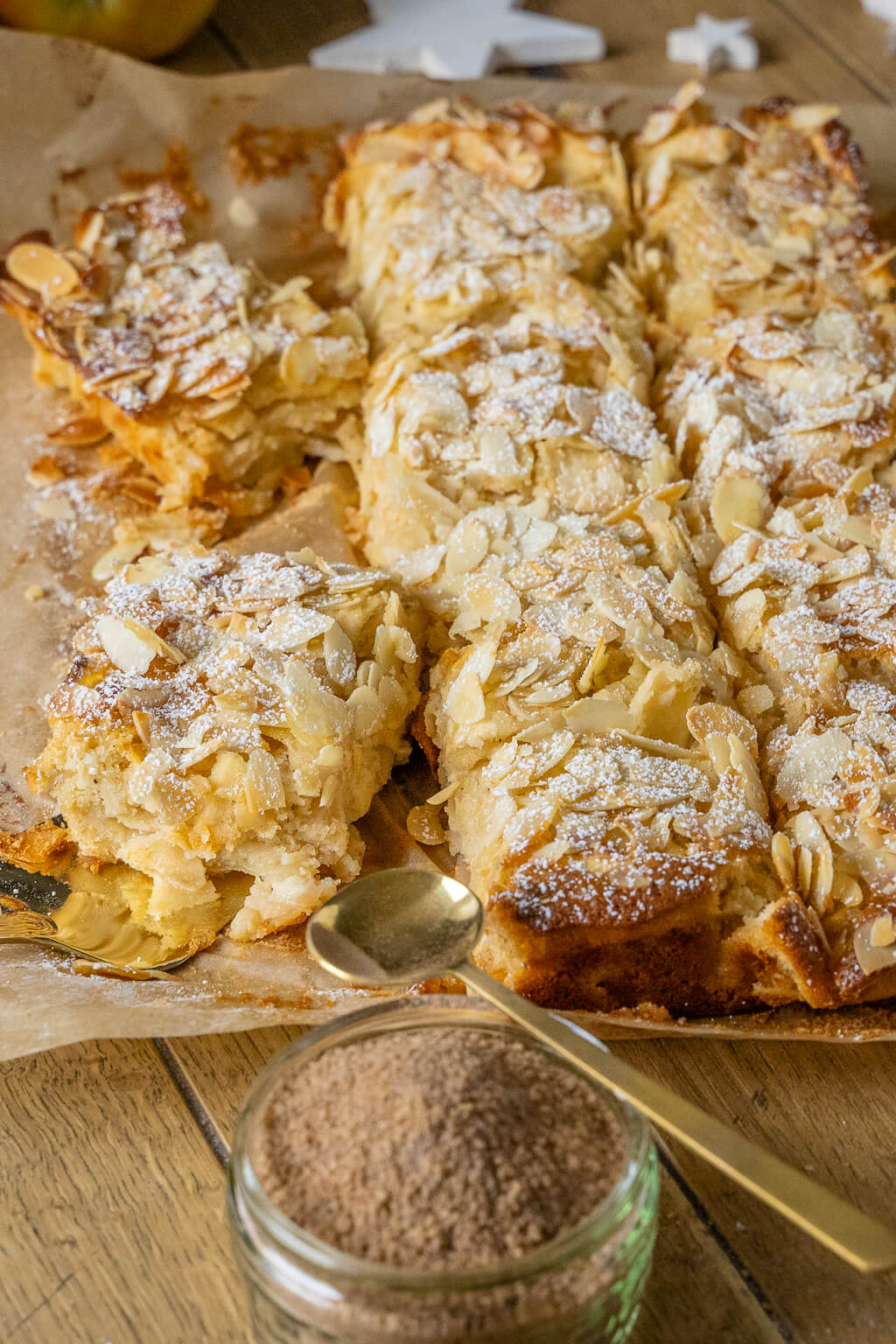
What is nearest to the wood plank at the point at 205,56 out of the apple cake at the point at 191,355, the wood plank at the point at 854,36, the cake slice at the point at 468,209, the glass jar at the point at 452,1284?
the cake slice at the point at 468,209

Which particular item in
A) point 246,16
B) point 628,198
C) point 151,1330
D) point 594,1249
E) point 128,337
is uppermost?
point 246,16

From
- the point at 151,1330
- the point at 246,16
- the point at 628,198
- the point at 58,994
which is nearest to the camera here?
the point at 151,1330

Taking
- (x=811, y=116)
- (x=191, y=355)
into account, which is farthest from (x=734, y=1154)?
(x=811, y=116)

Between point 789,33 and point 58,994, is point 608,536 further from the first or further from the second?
point 789,33

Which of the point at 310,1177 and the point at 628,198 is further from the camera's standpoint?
the point at 628,198

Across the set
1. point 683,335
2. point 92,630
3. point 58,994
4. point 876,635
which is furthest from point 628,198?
point 58,994

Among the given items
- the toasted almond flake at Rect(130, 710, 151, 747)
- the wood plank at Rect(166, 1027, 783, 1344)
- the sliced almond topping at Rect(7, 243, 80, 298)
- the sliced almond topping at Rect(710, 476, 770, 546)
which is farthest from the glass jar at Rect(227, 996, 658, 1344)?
the sliced almond topping at Rect(7, 243, 80, 298)

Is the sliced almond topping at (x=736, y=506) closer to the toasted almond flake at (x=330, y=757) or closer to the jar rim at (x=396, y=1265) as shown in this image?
the toasted almond flake at (x=330, y=757)

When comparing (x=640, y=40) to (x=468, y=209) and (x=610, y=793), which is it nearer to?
(x=468, y=209)
